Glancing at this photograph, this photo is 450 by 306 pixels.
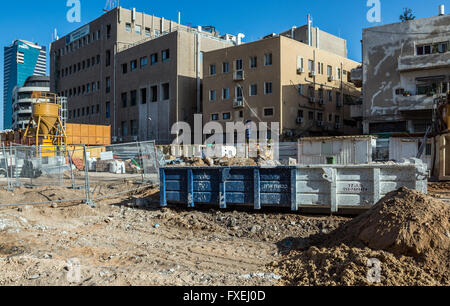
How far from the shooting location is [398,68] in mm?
34000

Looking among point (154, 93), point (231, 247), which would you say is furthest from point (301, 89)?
point (231, 247)

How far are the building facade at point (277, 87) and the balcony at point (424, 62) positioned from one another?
10565 millimetres

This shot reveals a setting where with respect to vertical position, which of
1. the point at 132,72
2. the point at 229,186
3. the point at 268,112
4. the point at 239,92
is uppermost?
the point at 132,72

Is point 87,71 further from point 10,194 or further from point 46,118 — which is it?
point 10,194

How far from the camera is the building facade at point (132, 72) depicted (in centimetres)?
4847

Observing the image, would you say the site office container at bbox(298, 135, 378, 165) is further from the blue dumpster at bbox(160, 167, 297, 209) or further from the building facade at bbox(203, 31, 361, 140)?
the blue dumpster at bbox(160, 167, 297, 209)

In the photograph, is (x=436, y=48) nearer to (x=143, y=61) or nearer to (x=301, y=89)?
(x=301, y=89)

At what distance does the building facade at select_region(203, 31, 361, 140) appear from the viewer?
39.6 m

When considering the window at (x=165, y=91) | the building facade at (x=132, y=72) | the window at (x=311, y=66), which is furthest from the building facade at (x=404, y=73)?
the window at (x=165, y=91)

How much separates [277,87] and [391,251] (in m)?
34.3

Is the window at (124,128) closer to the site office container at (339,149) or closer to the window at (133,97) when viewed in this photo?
the window at (133,97)

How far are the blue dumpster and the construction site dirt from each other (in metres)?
0.37
